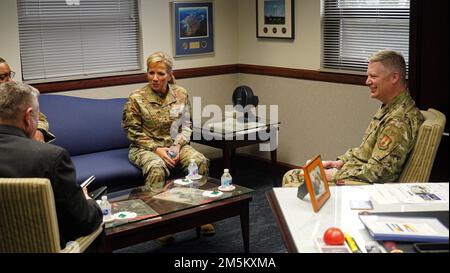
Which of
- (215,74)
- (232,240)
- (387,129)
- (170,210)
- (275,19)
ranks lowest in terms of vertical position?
(232,240)

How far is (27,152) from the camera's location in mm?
2197

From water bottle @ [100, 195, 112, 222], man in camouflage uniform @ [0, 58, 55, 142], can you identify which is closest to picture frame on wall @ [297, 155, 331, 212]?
water bottle @ [100, 195, 112, 222]

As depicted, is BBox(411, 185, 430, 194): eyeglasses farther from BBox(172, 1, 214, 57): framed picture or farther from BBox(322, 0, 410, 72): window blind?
BBox(172, 1, 214, 57): framed picture

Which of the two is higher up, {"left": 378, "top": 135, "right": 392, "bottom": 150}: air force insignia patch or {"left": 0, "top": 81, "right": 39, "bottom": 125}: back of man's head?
{"left": 0, "top": 81, "right": 39, "bottom": 125}: back of man's head

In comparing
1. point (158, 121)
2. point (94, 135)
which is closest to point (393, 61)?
point (158, 121)

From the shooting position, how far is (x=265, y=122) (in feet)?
16.0

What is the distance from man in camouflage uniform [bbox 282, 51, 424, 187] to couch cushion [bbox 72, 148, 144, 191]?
148 centimetres

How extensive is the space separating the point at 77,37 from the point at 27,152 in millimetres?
2565

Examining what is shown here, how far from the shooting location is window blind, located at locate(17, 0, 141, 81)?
4.39 meters

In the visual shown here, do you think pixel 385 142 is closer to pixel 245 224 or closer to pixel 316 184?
pixel 316 184

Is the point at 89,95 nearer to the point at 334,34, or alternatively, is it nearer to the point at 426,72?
the point at 334,34

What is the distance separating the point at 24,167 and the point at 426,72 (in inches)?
88.4
